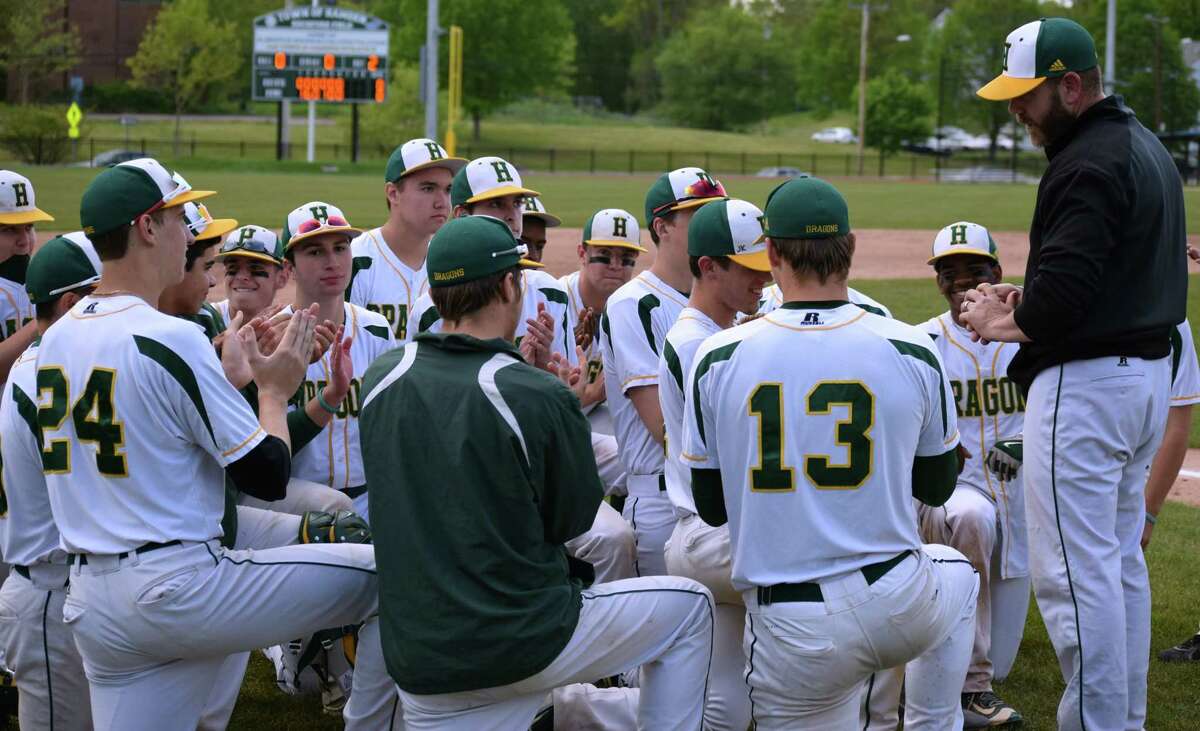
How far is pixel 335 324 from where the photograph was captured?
5.21 m

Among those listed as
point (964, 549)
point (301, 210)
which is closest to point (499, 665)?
point (964, 549)

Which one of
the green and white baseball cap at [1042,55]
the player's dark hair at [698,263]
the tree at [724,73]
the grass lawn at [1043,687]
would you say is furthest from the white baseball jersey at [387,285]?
the tree at [724,73]

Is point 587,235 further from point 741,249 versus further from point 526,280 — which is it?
point 741,249

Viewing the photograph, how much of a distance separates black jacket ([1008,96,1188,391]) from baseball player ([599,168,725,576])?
1460 millimetres

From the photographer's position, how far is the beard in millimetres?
4262

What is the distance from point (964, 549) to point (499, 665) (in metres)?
2.40

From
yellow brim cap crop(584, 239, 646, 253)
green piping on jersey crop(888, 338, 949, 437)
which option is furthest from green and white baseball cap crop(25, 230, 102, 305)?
green piping on jersey crop(888, 338, 949, 437)

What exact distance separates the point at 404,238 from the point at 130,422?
2.89 metres

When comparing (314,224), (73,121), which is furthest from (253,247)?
(73,121)

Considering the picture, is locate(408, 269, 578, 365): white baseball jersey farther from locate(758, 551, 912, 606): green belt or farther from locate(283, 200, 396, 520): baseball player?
locate(758, 551, 912, 606): green belt

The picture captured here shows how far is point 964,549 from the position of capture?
495 centimetres

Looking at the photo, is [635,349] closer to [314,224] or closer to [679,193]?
[679,193]

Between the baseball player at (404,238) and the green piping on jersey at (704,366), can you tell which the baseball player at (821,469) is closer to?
the green piping on jersey at (704,366)

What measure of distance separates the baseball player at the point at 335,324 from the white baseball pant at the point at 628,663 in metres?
1.81
